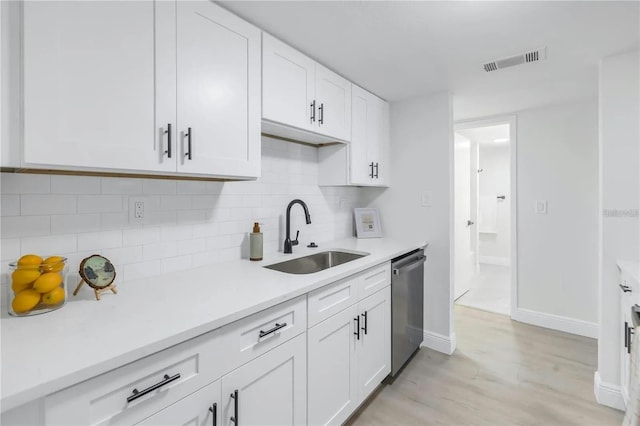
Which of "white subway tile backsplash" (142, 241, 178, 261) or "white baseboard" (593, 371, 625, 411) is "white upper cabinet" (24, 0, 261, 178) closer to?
"white subway tile backsplash" (142, 241, 178, 261)

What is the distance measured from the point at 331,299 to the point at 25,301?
3.98ft

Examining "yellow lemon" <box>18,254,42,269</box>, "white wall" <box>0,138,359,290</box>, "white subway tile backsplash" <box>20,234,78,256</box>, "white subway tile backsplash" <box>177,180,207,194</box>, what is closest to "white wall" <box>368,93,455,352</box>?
"white wall" <box>0,138,359,290</box>

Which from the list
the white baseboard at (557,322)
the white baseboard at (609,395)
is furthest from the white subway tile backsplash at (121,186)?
the white baseboard at (557,322)

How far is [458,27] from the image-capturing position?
5.61 ft

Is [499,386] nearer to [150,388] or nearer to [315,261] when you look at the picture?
[315,261]

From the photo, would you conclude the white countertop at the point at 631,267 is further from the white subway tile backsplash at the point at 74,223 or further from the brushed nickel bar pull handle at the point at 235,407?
the white subway tile backsplash at the point at 74,223

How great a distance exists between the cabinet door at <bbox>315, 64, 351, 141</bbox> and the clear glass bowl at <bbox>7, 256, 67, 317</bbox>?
1571 millimetres

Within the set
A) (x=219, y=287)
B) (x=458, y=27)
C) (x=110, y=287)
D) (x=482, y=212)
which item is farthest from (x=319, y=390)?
(x=482, y=212)

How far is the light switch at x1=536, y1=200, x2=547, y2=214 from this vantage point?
3.28 meters

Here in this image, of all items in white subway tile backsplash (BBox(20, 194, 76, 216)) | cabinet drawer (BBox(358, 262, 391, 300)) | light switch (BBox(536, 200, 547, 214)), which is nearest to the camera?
white subway tile backsplash (BBox(20, 194, 76, 216))

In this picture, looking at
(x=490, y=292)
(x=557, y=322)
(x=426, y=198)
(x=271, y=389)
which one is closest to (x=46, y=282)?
(x=271, y=389)

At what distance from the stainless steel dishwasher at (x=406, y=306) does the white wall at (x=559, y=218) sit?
146 cm

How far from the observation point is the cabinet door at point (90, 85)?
3.22 ft

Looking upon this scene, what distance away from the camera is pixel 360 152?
103 inches
